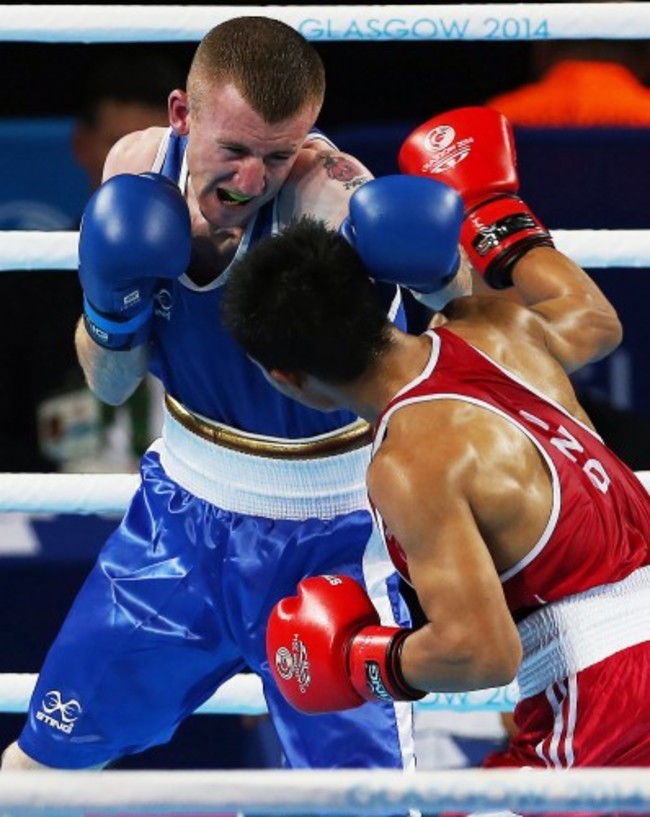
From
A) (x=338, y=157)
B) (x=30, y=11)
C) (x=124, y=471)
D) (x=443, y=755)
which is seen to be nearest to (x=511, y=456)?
→ (x=338, y=157)

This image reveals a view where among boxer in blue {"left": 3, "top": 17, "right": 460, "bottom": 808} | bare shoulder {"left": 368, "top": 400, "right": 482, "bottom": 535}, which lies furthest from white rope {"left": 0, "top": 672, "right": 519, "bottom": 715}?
bare shoulder {"left": 368, "top": 400, "right": 482, "bottom": 535}

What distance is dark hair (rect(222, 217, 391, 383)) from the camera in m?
2.13

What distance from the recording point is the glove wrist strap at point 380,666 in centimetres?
212

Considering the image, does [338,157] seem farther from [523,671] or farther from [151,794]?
[151,794]

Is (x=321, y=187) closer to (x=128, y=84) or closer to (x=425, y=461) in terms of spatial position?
(x=425, y=461)

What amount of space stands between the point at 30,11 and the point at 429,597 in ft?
4.09

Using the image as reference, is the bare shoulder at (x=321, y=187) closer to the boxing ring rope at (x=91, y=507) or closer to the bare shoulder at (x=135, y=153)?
the bare shoulder at (x=135, y=153)

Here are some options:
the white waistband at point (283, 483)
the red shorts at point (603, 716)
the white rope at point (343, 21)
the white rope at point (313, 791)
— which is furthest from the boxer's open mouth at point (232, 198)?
the white rope at point (313, 791)

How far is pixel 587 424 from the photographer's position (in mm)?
2281

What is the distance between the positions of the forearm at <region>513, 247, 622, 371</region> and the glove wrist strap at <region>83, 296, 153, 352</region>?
0.52 meters

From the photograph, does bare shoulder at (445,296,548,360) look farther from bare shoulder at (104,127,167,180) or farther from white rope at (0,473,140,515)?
white rope at (0,473,140,515)

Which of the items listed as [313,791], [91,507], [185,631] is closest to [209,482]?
[185,631]

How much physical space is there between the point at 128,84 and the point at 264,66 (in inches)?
71.3

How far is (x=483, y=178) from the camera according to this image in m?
2.54
